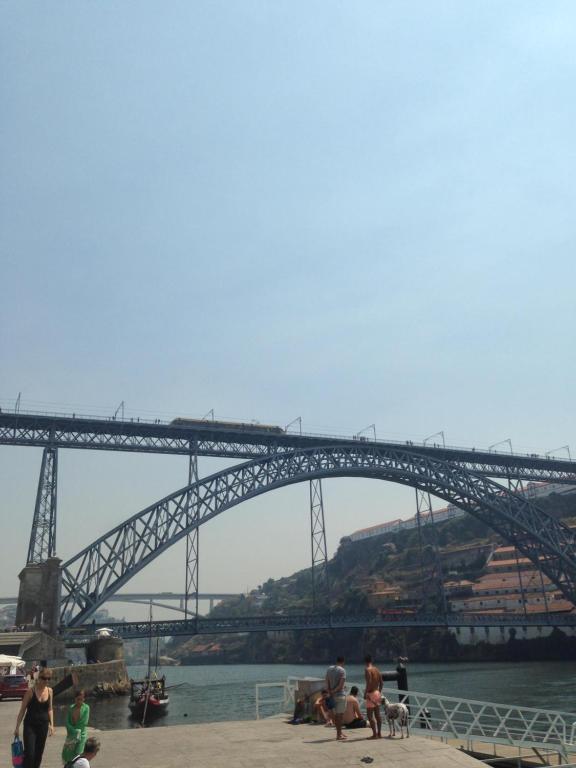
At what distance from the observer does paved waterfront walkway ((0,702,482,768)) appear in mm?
9641

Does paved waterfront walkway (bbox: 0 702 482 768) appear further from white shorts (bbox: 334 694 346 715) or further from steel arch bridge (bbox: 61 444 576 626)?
steel arch bridge (bbox: 61 444 576 626)

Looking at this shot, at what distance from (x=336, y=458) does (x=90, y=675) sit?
2494 cm

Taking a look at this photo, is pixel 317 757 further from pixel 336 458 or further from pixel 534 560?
pixel 534 560

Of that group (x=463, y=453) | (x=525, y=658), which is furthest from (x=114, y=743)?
(x=525, y=658)

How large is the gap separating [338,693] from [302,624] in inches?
1645

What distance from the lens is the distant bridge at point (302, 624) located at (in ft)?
146

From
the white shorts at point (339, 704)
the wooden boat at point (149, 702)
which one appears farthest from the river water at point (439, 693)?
the white shorts at point (339, 704)

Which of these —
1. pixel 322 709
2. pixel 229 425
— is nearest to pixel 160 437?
pixel 229 425

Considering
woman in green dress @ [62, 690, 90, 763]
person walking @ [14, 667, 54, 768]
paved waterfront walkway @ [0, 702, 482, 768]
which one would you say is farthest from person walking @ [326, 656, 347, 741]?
person walking @ [14, 667, 54, 768]

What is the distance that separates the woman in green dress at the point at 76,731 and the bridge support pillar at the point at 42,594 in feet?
115

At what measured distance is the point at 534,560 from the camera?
62.9 m

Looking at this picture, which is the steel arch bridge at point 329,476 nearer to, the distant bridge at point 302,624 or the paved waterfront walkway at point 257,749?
the distant bridge at point 302,624

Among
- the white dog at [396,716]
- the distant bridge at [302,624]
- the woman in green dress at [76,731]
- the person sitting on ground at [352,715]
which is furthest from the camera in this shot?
the distant bridge at [302,624]

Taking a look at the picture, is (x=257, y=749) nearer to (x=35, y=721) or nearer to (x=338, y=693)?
(x=338, y=693)
